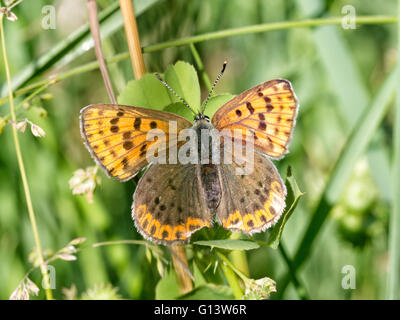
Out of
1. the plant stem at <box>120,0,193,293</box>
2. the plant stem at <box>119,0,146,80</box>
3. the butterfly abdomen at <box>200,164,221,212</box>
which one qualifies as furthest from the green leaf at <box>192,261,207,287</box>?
the plant stem at <box>119,0,146,80</box>

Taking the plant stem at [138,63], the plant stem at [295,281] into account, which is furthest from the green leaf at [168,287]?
the plant stem at [295,281]

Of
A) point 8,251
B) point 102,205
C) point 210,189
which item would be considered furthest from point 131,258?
point 210,189

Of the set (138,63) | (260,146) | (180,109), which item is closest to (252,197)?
(260,146)

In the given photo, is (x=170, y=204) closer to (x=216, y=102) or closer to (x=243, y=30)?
(x=216, y=102)

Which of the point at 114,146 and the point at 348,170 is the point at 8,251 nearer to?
the point at 114,146

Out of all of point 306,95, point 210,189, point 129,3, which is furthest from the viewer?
point 306,95

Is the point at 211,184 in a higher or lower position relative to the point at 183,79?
lower

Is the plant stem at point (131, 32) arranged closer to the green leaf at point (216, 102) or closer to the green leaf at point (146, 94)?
the green leaf at point (146, 94)
